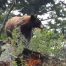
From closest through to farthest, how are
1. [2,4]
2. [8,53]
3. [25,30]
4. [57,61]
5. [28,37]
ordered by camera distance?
[57,61] < [8,53] < [28,37] < [25,30] < [2,4]

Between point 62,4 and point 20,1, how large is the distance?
8.30 feet

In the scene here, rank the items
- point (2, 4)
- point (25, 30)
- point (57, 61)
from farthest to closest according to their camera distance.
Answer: point (2, 4)
point (25, 30)
point (57, 61)

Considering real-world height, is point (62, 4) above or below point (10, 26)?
above

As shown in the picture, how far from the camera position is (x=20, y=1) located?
20328 mm

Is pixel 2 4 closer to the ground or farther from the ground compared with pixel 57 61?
farther from the ground

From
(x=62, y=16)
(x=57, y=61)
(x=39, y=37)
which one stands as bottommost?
(x=57, y=61)

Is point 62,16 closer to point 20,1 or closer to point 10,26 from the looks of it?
point 20,1

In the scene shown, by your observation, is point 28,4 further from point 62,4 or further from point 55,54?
point 55,54

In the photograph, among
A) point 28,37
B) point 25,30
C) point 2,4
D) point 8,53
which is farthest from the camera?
point 2,4

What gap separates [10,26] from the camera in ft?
28.5

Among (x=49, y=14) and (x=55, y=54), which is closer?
(x=55, y=54)

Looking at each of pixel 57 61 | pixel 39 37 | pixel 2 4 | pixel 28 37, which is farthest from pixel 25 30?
pixel 2 4

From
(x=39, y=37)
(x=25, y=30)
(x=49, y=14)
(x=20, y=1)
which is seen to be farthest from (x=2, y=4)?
(x=39, y=37)

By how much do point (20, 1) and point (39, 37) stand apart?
602 inches
